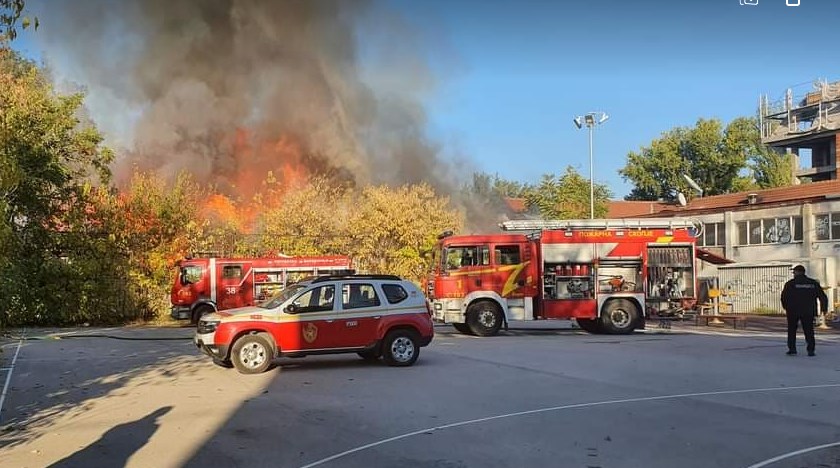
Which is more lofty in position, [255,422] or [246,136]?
[246,136]

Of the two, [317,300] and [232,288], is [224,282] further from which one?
[317,300]

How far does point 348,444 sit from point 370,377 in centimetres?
473

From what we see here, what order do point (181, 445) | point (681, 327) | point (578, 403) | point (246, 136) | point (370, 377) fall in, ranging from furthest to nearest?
point (246, 136), point (681, 327), point (370, 377), point (578, 403), point (181, 445)

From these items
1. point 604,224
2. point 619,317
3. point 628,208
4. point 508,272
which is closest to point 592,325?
point 619,317

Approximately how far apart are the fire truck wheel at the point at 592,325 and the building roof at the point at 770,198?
53.3 ft

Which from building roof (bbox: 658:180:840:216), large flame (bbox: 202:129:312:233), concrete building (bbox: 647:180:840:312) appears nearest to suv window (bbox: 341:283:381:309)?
concrete building (bbox: 647:180:840:312)

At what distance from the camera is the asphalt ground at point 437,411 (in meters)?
6.93

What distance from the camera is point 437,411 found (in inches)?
355

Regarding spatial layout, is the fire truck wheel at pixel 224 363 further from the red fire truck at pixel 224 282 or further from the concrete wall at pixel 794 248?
the concrete wall at pixel 794 248

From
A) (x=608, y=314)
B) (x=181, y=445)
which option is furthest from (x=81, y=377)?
(x=608, y=314)

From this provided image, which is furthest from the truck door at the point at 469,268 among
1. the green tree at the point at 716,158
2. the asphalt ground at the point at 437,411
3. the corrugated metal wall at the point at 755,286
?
the green tree at the point at 716,158

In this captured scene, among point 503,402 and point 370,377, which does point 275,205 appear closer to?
point 370,377

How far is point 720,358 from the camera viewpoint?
14.5 m

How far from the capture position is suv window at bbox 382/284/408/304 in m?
13.6
